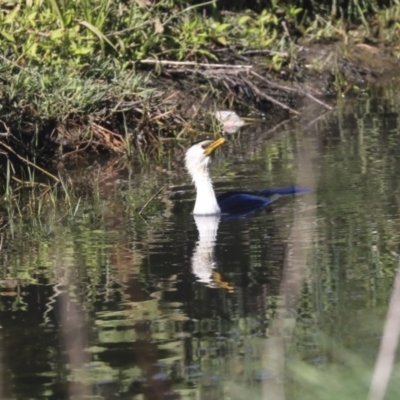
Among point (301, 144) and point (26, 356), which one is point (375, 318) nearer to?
point (26, 356)

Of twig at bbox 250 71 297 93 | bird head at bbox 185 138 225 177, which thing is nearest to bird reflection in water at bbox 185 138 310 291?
bird head at bbox 185 138 225 177

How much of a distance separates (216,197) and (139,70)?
3793mm

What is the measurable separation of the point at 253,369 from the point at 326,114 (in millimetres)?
8271

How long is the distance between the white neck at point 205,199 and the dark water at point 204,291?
0.39 ft

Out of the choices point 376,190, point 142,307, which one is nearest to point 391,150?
point 376,190

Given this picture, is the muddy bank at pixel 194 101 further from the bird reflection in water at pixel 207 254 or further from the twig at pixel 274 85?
the bird reflection in water at pixel 207 254

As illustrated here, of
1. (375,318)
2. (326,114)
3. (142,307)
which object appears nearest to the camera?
(375,318)

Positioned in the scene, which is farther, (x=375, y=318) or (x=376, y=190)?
(x=376, y=190)

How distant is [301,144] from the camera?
10.6 metres

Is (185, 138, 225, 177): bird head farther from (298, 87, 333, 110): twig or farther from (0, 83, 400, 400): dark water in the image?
(298, 87, 333, 110): twig

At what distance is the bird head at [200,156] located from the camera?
28.1 ft

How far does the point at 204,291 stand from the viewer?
599cm

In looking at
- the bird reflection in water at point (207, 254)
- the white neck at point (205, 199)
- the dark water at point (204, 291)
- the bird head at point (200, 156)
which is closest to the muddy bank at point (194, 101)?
the dark water at point (204, 291)

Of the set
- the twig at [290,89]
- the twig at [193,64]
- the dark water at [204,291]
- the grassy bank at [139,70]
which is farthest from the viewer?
the twig at [290,89]
